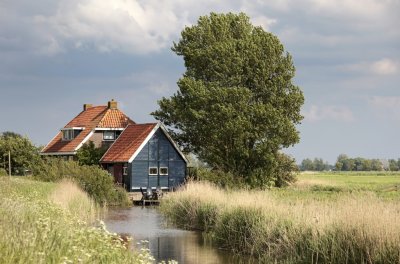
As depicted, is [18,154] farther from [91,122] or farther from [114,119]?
[114,119]

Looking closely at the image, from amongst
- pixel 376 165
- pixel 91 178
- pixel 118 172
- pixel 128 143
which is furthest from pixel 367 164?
pixel 91 178

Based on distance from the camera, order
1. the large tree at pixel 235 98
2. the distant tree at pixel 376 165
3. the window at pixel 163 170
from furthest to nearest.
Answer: the distant tree at pixel 376 165 → the window at pixel 163 170 → the large tree at pixel 235 98

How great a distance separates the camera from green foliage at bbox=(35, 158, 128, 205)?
44.3 m

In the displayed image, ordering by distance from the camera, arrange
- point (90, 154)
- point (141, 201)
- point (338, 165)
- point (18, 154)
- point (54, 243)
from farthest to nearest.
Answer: point (338, 165), point (18, 154), point (90, 154), point (141, 201), point (54, 243)

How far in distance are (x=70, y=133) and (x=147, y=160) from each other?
488 inches

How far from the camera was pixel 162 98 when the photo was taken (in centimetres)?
5606

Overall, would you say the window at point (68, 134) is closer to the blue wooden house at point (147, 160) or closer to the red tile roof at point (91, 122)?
the red tile roof at point (91, 122)

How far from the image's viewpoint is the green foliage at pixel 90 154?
59.1 metres

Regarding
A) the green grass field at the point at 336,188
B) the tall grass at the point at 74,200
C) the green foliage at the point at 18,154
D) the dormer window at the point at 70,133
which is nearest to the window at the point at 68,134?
the dormer window at the point at 70,133

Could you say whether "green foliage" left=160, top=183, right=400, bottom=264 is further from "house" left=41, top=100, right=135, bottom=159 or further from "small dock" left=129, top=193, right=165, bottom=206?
"house" left=41, top=100, right=135, bottom=159

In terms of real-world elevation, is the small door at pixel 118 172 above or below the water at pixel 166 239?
above

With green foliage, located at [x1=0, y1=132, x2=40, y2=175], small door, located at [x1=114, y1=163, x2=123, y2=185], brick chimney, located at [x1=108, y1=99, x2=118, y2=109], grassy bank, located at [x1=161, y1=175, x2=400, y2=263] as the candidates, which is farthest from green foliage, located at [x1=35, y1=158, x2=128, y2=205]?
green foliage, located at [x1=0, y1=132, x2=40, y2=175]

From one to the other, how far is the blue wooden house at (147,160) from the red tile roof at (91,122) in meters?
4.42

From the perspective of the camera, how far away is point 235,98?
51188mm
